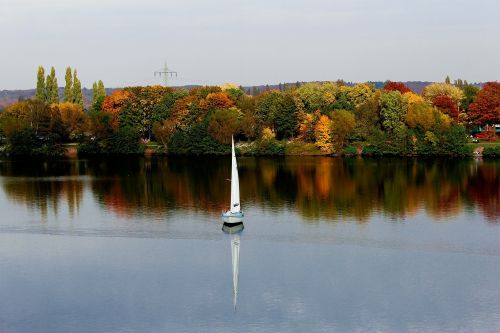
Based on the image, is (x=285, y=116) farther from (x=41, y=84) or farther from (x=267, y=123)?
(x=41, y=84)

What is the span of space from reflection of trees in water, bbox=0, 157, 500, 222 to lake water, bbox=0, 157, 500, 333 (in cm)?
26

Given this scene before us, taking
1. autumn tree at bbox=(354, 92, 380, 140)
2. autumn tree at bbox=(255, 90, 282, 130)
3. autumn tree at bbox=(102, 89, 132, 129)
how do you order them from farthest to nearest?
autumn tree at bbox=(102, 89, 132, 129), autumn tree at bbox=(255, 90, 282, 130), autumn tree at bbox=(354, 92, 380, 140)

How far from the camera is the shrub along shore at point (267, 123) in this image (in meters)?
89.8

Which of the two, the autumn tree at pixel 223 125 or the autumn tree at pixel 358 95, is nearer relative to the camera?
the autumn tree at pixel 223 125

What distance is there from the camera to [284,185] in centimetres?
6234

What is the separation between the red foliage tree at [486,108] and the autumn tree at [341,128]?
16107 mm

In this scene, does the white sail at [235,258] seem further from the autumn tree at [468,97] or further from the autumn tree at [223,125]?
the autumn tree at [468,97]

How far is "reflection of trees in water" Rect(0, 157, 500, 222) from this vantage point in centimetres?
5150

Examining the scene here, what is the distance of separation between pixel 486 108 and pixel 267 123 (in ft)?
89.1

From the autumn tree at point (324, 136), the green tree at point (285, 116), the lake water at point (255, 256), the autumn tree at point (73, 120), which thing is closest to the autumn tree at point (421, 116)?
the autumn tree at point (324, 136)

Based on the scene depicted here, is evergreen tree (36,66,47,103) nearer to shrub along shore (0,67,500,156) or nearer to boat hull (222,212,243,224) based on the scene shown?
shrub along shore (0,67,500,156)

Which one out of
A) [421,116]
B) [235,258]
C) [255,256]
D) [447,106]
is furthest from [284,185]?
[447,106]

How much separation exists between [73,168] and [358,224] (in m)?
41.8

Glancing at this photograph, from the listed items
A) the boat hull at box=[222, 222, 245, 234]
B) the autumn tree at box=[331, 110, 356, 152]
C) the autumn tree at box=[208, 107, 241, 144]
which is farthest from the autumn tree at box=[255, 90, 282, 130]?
the boat hull at box=[222, 222, 245, 234]
